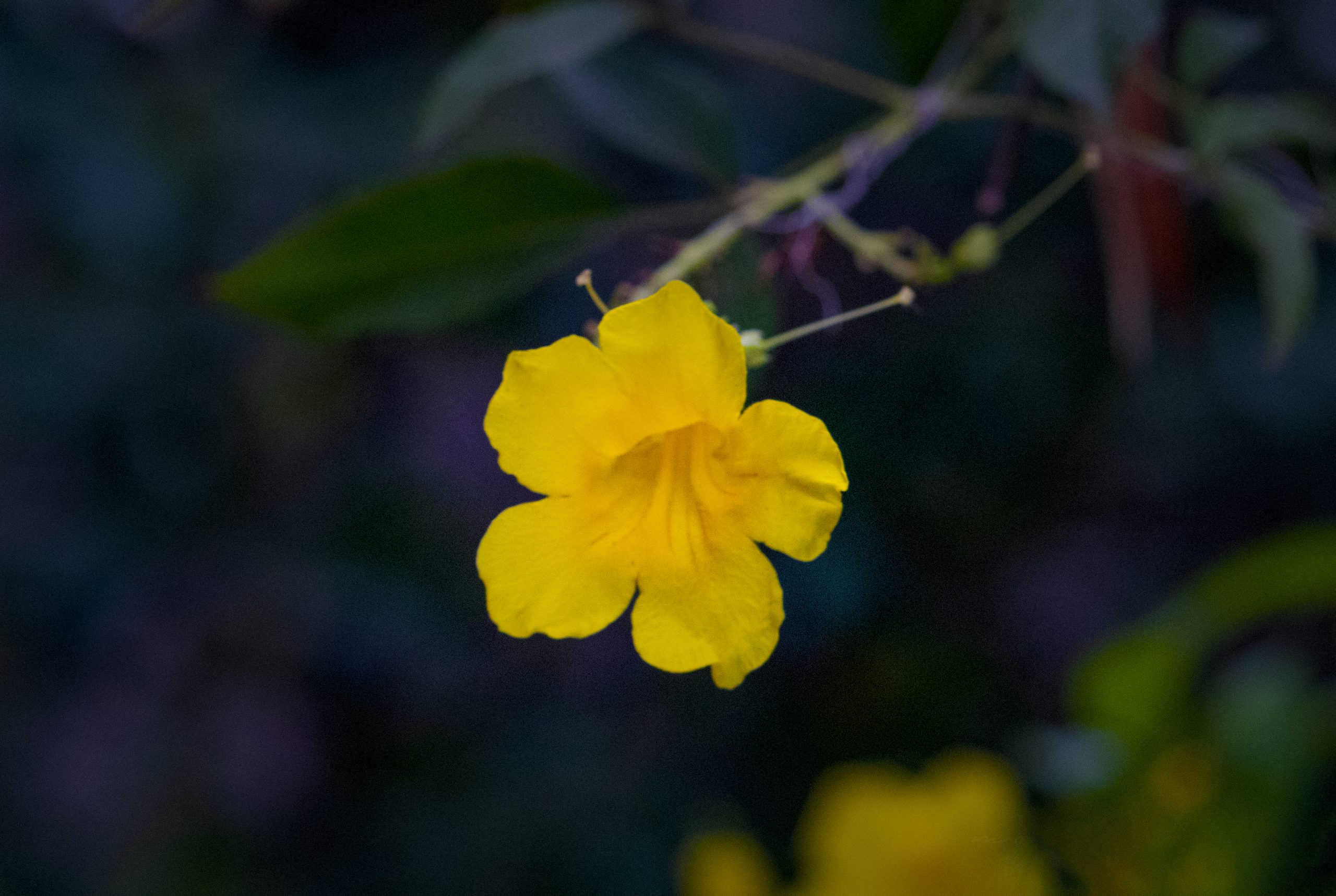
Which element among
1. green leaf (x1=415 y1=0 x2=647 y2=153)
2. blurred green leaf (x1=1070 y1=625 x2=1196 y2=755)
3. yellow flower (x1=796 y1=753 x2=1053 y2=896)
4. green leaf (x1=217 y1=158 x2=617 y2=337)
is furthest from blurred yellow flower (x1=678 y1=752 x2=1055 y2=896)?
green leaf (x1=415 y1=0 x2=647 y2=153)

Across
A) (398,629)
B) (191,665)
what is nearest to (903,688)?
(398,629)

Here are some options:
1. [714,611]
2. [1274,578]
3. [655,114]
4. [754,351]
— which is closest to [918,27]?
[655,114]

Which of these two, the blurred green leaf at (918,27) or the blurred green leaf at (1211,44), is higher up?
the blurred green leaf at (918,27)

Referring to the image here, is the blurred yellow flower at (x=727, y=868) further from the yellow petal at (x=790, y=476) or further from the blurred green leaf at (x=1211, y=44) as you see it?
the blurred green leaf at (x=1211, y=44)

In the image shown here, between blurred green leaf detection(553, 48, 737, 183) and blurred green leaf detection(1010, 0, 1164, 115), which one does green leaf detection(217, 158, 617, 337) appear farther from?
blurred green leaf detection(1010, 0, 1164, 115)

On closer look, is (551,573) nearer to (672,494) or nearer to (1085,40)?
(672,494)

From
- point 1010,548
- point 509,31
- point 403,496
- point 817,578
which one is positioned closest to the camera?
point 509,31

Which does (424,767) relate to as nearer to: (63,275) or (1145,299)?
(63,275)

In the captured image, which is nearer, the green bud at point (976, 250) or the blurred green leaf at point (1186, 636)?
the green bud at point (976, 250)

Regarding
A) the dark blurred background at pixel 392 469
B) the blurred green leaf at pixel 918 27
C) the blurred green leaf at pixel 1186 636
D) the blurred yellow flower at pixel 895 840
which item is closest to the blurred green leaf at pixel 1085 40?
the blurred green leaf at pixel 918 27
